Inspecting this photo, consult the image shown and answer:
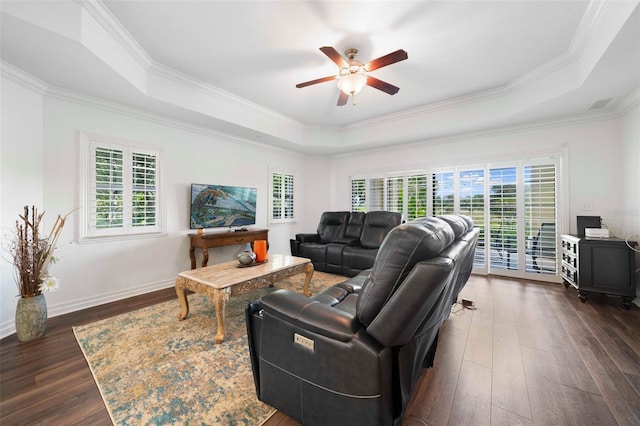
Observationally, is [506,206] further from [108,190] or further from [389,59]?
[108,190]

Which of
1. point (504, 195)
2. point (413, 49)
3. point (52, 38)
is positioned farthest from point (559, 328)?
point (52, 38)

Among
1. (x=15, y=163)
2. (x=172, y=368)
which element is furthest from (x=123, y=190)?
(x=172, y=368)

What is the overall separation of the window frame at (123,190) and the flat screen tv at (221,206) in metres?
0.50

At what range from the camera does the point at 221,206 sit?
4398 mm

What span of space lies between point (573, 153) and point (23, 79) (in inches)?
275

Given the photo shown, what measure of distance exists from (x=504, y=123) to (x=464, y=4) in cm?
254

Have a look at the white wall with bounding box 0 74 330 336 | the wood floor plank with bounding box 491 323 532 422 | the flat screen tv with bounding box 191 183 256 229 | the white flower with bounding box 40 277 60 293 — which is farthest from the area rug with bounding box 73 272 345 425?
the flat screen tv with bounding box 191 183 256 229

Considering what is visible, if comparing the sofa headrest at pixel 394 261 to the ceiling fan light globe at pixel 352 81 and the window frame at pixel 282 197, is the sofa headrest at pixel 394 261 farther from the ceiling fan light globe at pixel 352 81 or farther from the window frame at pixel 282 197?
A: the window frame at pixel 282 197

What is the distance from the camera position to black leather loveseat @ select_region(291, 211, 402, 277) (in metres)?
4.10

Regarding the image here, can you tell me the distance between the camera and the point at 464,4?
2129 millimetres

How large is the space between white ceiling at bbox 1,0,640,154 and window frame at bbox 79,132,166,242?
1.83ft

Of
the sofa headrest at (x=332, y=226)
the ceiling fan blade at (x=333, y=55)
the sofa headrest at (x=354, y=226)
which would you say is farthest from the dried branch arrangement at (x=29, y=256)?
the sofa headrest at (x=354, y=226)

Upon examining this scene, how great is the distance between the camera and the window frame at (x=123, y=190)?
301cm

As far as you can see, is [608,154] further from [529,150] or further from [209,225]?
[209,225]
